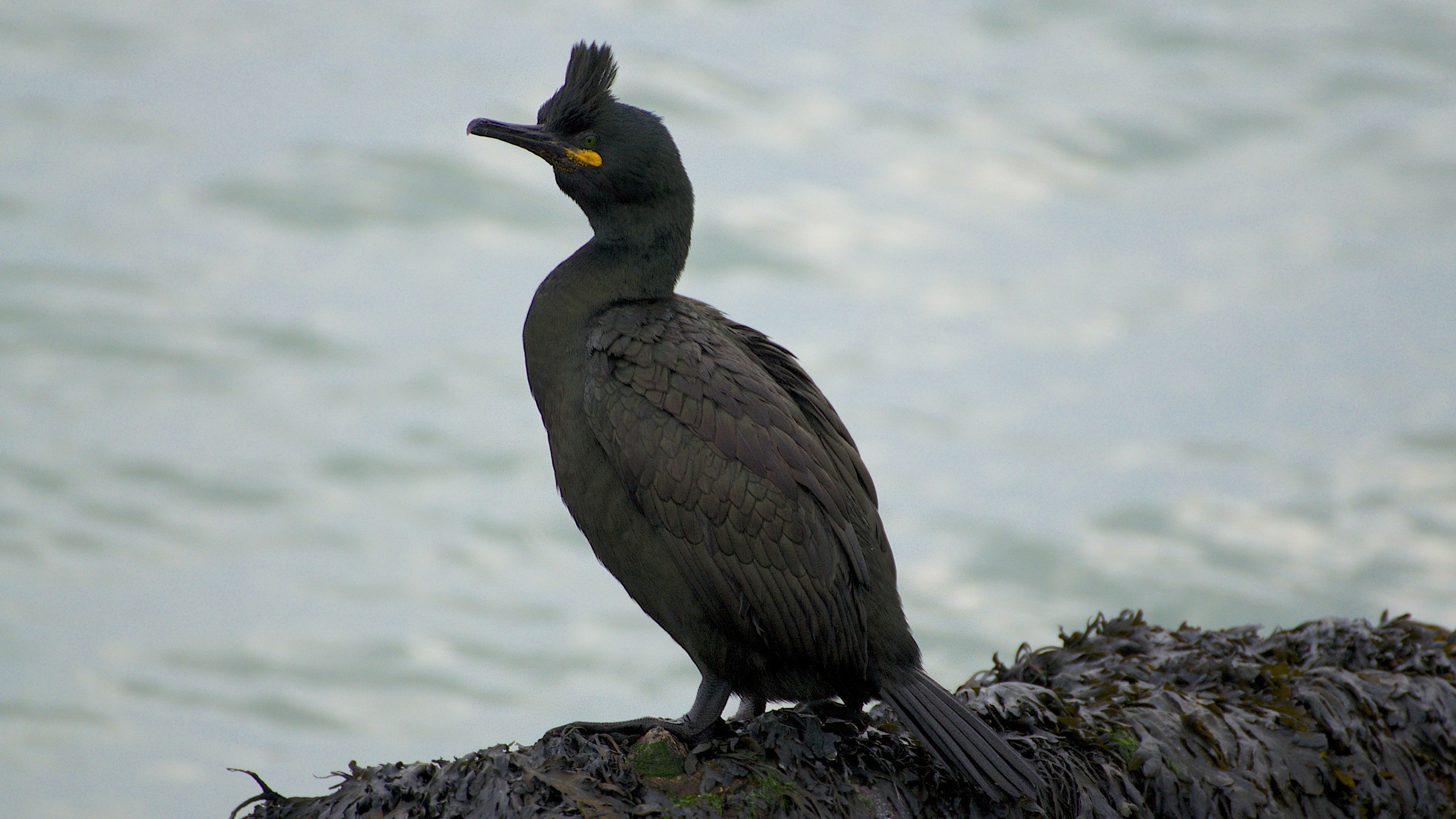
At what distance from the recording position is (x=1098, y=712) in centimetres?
339

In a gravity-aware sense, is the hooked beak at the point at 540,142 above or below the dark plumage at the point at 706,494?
above

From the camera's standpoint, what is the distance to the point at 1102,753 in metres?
3.27

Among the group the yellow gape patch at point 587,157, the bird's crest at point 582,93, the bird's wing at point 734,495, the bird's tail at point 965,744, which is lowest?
the bird's tail at point 965,744

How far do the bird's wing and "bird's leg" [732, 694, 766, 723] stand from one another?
23 centimetres

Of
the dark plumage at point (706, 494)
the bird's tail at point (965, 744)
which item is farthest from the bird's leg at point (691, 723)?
the bird's tail at point (965, 744)

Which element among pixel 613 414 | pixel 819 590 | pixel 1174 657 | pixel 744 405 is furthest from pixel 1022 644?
pixel 613 414

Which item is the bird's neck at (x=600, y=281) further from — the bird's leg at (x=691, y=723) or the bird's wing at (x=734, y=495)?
the bird's leg at (x=691, y=723)

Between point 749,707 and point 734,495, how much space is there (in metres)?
0.67

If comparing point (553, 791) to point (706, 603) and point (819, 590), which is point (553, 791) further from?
point (819, 590)

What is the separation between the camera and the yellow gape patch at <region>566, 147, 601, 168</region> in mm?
3617

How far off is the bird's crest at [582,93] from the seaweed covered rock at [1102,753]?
1.77 metres

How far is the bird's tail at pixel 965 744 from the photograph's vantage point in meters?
2.98

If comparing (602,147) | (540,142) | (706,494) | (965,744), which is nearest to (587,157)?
(602,147)

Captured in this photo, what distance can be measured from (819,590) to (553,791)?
863 mm
